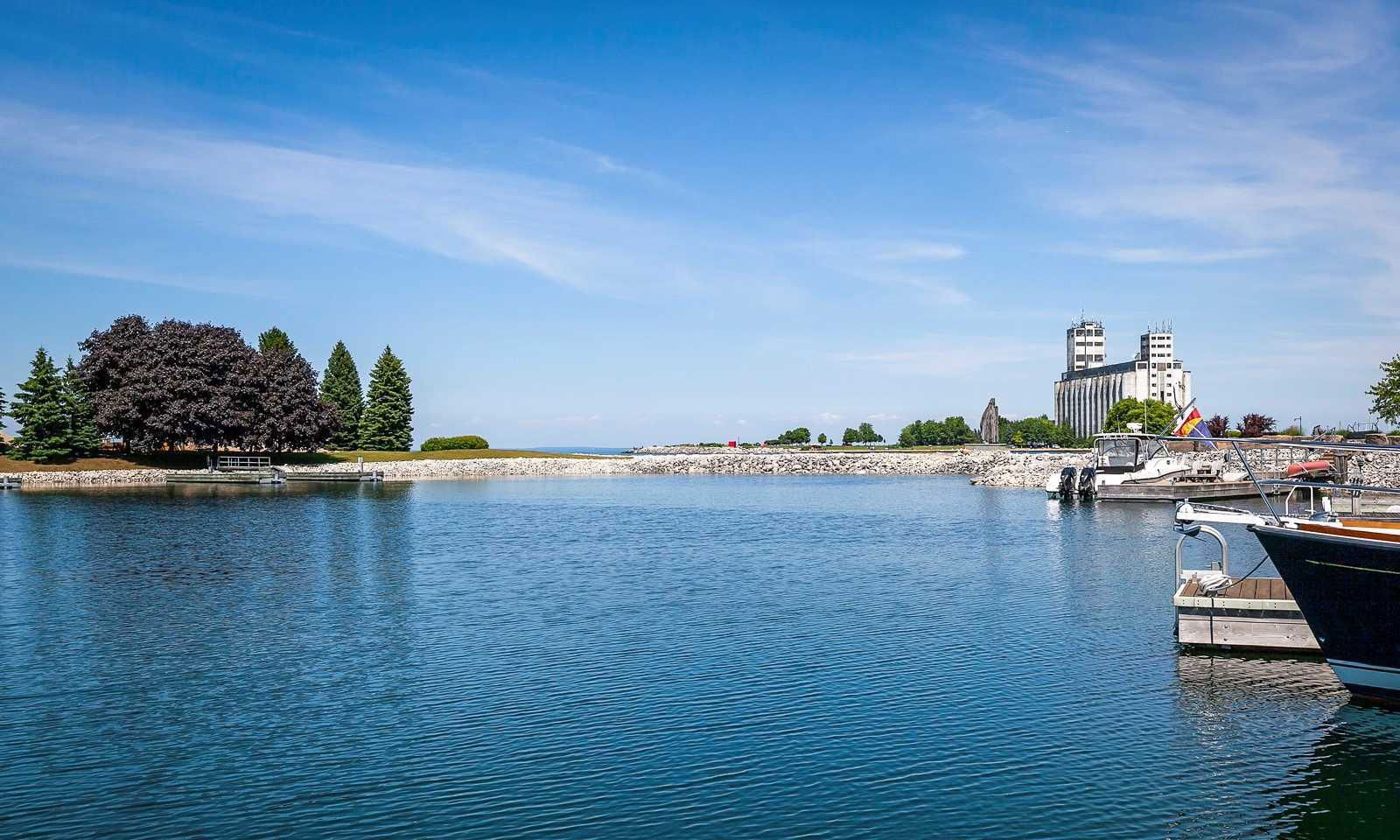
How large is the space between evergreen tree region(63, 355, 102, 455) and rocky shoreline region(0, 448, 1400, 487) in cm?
488

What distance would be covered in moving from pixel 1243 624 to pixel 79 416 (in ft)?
295

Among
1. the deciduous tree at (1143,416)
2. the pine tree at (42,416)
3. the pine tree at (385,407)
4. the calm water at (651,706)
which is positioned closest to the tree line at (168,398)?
the pine tree at (42,416)

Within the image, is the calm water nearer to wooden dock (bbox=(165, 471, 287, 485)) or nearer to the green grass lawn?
wooden dock (bbox=(165, 471, 287, 485))

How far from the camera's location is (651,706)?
17.4 meters

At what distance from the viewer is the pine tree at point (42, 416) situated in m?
82.5

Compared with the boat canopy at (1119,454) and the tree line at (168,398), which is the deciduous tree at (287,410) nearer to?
the tree line at (168,398)

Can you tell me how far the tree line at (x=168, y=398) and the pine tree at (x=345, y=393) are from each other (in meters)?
16.4

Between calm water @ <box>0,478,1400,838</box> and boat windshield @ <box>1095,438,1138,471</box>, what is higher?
boat windshield @ <box>1095,438,1138,471</box>

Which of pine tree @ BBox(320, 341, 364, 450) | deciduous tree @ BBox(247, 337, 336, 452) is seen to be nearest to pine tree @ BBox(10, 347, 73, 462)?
deciduous tree @ BBox(247, 337, 336, 452)

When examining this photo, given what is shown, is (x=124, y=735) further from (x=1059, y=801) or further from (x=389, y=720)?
(x=1059, y=801)

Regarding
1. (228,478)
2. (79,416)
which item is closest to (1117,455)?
(228,478)

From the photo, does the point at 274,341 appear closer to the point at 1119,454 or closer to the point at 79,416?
the point at 79,416

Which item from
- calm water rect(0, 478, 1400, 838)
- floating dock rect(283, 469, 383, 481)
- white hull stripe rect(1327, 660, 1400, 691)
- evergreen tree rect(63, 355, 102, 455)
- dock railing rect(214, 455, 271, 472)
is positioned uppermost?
evergreen tree rect(63, 355, 102, 455)

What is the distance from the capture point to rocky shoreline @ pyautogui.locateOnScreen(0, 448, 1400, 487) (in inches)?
3135
